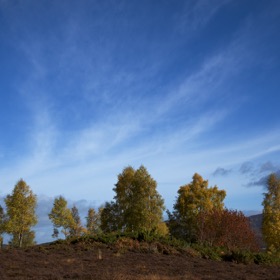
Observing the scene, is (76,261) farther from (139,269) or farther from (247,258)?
(247,258)

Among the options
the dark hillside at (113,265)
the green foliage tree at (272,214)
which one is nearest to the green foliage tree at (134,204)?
the green foliage tree at (272,214)

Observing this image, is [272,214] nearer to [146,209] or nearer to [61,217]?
[146,209]

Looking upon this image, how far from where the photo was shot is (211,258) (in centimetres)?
2436

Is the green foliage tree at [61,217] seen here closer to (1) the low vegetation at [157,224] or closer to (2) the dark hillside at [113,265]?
(1) the low vegetation at [157,224]

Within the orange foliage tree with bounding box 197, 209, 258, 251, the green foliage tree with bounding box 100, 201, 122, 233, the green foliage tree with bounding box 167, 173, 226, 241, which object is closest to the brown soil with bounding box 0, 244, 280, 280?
the orange foliage tree with bounding box 197, 209, 258, 251

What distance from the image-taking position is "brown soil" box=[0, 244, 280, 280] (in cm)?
1467

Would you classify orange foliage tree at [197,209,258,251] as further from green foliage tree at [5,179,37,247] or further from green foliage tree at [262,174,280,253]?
green foliage tree at [5,179,37,247]

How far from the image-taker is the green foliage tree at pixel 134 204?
41844mm

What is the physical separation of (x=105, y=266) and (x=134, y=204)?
82.5 feet

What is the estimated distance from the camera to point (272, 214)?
43500mm

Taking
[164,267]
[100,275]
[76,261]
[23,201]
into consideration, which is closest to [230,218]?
[164,267]

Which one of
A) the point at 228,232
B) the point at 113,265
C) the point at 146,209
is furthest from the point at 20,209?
the point at 113,265

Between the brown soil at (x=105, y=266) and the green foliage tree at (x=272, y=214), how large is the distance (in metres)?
23.7

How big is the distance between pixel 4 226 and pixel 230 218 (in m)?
30.5
